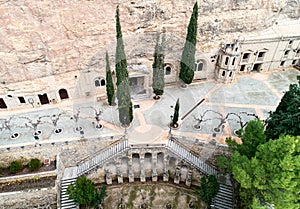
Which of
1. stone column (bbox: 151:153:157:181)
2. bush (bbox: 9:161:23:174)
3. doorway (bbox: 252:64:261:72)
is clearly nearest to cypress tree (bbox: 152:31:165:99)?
stone column (bbox: 151:153:157:181)

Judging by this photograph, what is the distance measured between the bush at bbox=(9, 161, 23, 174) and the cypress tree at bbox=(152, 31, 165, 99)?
1719 centimetres

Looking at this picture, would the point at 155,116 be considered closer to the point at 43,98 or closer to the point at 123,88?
the point at 123,88

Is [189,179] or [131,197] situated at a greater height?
[189,179]

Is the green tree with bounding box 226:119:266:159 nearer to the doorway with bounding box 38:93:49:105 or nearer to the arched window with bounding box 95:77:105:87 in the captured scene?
the arched window with bounding box 95:77:105:87

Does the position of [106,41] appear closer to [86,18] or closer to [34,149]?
[86,18]

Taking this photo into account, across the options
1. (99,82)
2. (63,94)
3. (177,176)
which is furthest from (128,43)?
(177,176)

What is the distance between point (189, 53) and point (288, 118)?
46.9 feet

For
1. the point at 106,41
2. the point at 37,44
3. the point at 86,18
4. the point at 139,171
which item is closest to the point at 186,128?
the point at 139,171

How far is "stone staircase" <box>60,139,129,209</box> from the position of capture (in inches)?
1088

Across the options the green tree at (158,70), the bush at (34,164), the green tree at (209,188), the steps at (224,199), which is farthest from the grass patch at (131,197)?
the green tree at (158,70)

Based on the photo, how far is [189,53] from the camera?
32.2 m

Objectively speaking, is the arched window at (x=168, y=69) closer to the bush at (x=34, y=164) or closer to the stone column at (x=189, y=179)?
the stone column at (x=189, y=179)

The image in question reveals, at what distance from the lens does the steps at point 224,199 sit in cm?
2723

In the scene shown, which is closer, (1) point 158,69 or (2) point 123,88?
(2) point 123,88
